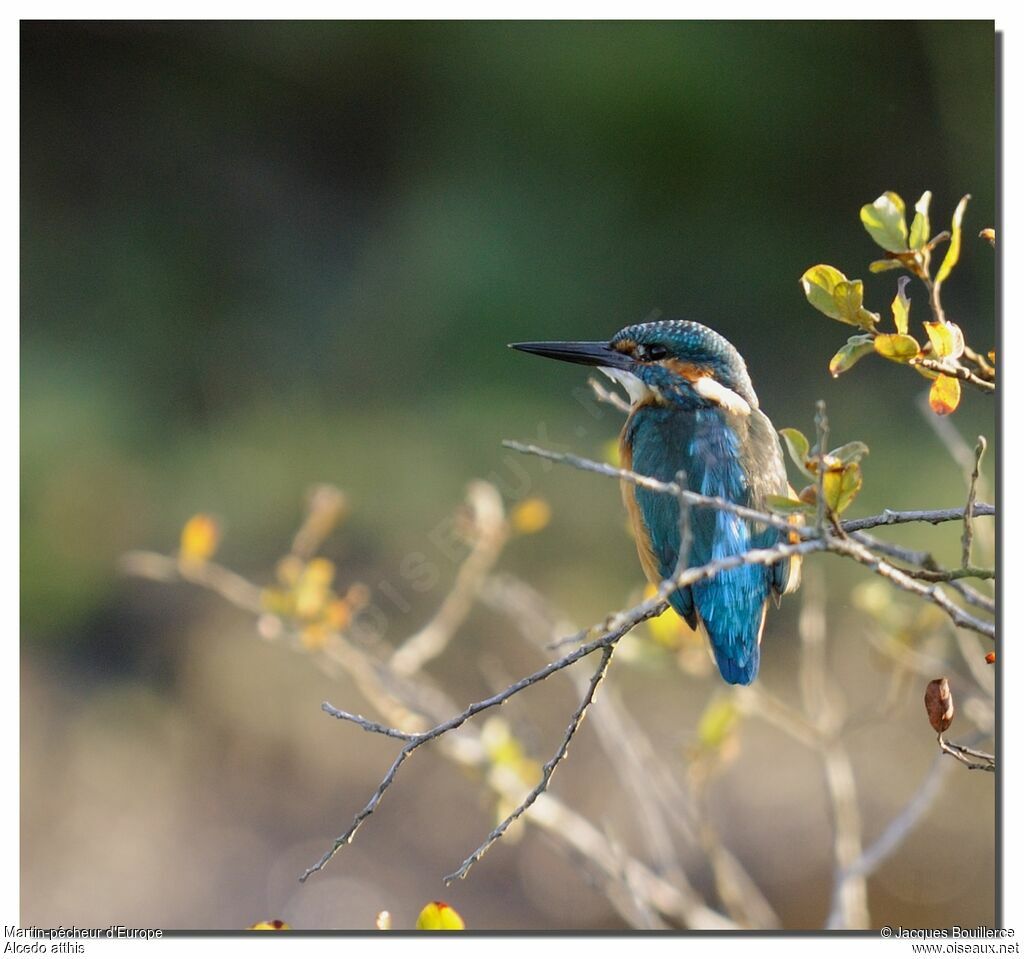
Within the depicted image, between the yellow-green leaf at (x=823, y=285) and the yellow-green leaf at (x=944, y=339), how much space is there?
10 centimetres

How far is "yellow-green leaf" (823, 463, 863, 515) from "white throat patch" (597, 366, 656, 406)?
2.40 feet

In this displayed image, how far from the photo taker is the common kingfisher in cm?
159

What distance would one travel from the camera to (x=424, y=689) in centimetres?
217

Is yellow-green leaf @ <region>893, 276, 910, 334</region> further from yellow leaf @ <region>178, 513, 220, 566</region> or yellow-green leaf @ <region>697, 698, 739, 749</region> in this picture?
yellow leaf @ <region>178, 513, 220, 566</region>

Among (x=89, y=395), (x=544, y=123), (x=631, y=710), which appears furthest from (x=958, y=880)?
(x=89, y=395)

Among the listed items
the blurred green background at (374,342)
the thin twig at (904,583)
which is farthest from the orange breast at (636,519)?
the blurred green background at (374,342)

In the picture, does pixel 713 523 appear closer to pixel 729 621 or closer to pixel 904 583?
pixel 729 621

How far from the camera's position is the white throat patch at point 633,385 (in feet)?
6.08

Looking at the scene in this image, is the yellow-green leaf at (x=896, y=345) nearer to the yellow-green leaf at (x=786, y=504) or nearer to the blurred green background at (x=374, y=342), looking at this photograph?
the yellow-green leaf at (x=786, y=504)

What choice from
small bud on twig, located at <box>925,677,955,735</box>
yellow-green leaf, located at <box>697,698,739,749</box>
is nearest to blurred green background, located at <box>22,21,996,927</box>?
yellow-green leaf, located at <box>697,698,739,749</box>
